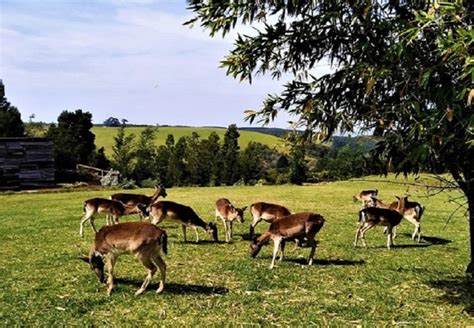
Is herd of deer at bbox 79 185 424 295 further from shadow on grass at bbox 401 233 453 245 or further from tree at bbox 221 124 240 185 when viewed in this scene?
tree at bbox 221 124 240 185

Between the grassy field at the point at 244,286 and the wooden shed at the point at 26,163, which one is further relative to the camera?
the wooden shed at the point at 26,163

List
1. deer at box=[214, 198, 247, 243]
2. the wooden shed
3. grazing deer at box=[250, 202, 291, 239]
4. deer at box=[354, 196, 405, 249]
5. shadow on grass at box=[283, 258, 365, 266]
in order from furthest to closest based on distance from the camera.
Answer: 1. the wooden shed
2. deer at box=[214, 198, 247, 243]
3. grazing deer at box=[250, 202, 291, 239]
4. deer at box=[354, 196, 405, 249]
5. shadow on grass at box=[283, 258, 365, 266]

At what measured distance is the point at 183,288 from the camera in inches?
365

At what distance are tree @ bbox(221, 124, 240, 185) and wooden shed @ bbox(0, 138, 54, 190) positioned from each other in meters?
16.8

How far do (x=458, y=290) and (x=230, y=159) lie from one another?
140 feet

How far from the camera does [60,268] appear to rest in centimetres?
1077

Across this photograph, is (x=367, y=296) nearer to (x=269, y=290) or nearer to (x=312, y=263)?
(x=269, y=290)

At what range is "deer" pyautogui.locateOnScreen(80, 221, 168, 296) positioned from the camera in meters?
8.65

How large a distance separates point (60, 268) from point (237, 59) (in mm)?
6208

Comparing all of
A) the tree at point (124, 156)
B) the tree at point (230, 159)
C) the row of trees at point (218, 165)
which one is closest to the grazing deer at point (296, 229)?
the row of trees at point (218, 165)

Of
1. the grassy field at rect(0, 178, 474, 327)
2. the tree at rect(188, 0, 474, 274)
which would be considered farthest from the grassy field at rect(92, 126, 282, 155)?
the tree at rect(188, 0, 474, 274)

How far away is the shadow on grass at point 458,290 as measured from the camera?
8734 mm

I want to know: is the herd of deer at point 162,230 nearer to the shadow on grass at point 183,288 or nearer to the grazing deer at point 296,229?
the grazing deer at point 296,229

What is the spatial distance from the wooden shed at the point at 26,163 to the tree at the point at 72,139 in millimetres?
5763
